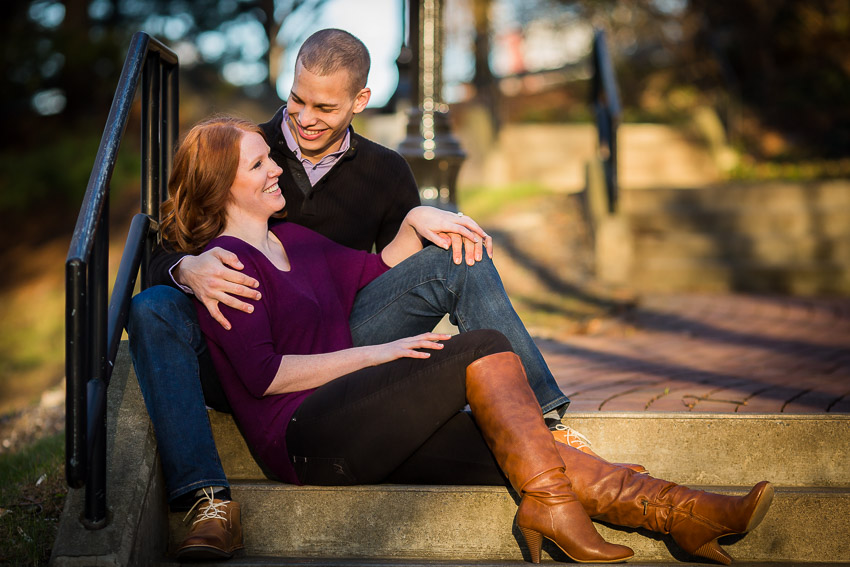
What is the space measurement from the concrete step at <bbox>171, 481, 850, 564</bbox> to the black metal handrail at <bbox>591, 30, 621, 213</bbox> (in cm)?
507

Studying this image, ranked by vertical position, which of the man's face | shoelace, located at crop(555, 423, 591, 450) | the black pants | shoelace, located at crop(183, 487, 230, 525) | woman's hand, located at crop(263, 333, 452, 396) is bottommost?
shoelace, located at crop(183, 487, 230, 525)

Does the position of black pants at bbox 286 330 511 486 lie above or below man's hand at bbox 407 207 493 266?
below

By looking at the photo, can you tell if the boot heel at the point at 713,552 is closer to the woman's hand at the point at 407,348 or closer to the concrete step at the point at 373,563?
the concrete step at the point at 373,563

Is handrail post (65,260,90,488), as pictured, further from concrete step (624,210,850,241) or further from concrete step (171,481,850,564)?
concrete step (624,210,850,241)

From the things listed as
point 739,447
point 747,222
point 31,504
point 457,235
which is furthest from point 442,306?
point 747,222

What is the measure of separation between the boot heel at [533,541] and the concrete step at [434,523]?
0.17 m

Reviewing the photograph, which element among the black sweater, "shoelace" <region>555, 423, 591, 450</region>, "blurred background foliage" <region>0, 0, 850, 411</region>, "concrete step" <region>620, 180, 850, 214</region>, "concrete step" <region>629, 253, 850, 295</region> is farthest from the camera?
"blurred background foliage" <region>0, 0, 850, 411</region>

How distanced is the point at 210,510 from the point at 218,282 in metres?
0.63

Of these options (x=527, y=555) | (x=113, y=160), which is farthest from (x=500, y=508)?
(x=113, y=160)

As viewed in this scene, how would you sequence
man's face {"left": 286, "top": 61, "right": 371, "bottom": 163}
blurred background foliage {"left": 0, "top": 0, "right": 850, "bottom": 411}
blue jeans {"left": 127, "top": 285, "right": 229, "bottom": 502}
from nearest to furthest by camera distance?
blue jeans {"left": 127, "top": 285, "right": 229, "bottom": 502}, man's face {"left": 286, "top": 61, "right": 371, "bottom": 163}, blurred background foliage {"left": 0, "top": 0, "right": 850, "bottom": 411}

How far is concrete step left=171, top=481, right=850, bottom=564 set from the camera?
96.5 inches

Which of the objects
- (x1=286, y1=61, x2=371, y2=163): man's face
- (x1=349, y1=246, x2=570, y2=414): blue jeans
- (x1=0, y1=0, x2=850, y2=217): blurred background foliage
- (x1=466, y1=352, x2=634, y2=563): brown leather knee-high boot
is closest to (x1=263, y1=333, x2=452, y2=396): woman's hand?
(x1=466, y1=352, x2=634, y2=563): brown leather knee-high boot

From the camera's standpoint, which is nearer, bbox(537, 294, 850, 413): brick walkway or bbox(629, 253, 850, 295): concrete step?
bbox(537, 294, 850, 413): brick walkway

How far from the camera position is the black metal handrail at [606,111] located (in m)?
7.32
